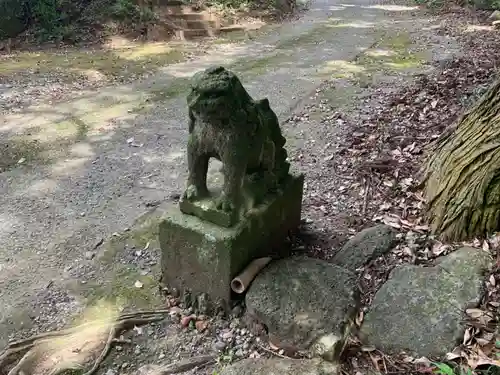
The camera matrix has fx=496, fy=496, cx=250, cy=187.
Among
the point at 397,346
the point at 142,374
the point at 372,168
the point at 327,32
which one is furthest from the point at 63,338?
the point at 327,32

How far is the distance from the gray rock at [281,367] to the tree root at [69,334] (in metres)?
0.71

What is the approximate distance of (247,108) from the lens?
2.84 metres

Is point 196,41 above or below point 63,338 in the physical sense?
above

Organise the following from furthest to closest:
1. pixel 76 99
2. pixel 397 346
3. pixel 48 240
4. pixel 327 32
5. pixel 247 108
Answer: pixel 327 32 < pixel 76 99 < pixel 48 240 < pixel 247 108 < pixel 397 346

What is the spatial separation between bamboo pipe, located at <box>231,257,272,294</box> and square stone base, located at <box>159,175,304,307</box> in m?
0.03

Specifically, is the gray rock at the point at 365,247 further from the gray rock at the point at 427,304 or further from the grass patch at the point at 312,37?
the grass patch at the point at 312,37

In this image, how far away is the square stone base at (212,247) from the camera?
2898 millimetres

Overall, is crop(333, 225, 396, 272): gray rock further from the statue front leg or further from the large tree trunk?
the statue front leg

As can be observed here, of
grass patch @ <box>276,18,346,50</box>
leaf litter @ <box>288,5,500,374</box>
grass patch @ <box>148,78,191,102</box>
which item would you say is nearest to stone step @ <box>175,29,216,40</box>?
grass patch @ <box>276,18,346,50</box>

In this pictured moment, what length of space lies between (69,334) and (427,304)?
83.3 inches

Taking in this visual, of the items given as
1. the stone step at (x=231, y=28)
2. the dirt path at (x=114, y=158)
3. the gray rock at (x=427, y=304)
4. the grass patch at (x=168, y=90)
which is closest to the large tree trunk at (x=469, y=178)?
the gray rock at (x=427, y=304)

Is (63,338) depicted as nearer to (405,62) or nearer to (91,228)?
(91,228)

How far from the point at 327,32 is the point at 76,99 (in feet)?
22.6

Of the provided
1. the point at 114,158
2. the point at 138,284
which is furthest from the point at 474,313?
the point at 114,158
